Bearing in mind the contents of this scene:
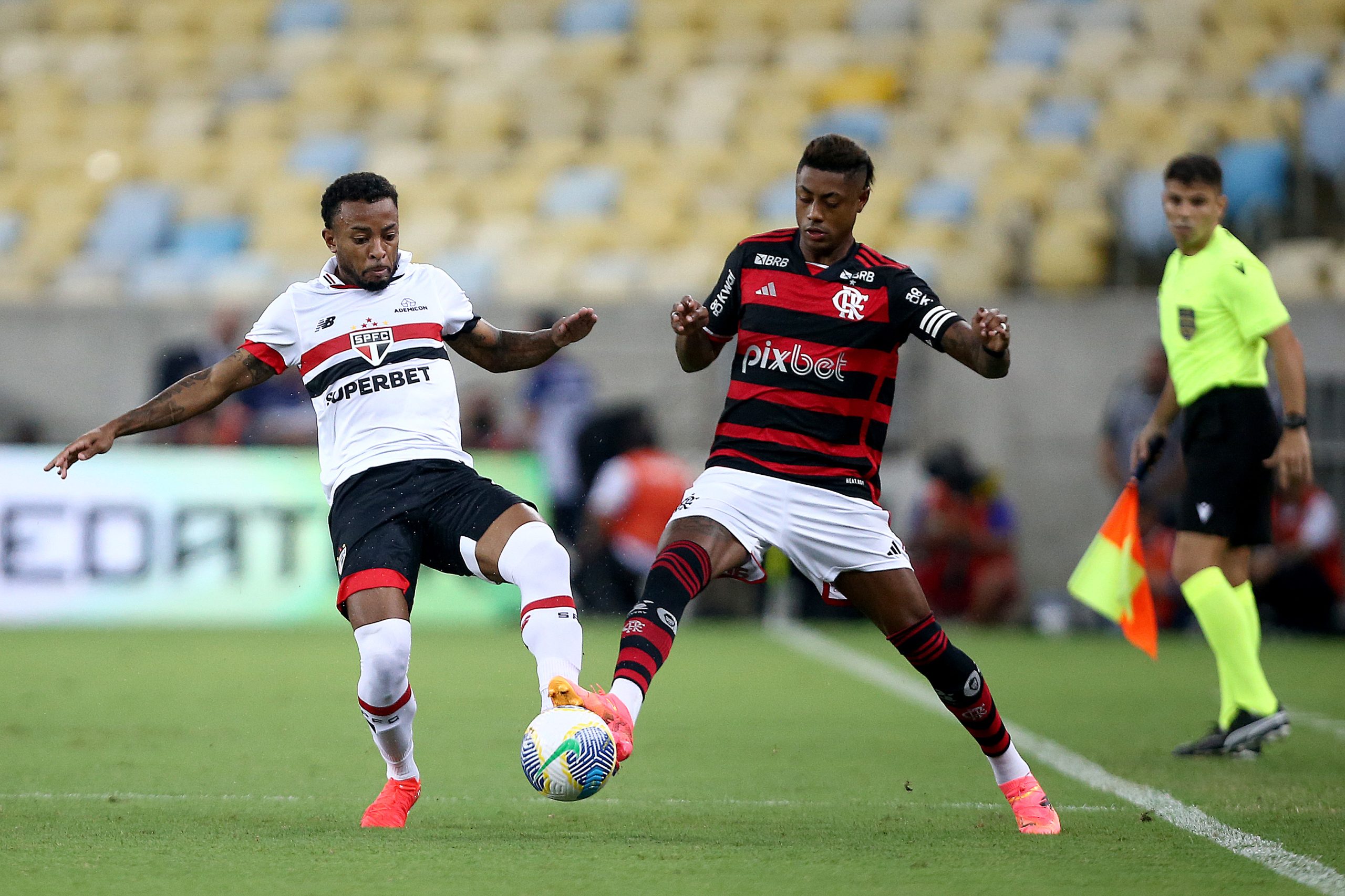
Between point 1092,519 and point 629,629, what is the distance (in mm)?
11032

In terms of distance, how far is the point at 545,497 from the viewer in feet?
45.2

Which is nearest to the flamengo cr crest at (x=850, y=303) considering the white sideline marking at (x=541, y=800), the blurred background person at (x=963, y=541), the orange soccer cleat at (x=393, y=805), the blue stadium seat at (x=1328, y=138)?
the white sideline marking at (x=541, y=800)

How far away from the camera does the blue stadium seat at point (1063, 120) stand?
57.7 ft

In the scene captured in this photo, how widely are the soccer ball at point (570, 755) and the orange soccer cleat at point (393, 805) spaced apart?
0.77m

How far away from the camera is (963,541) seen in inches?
554

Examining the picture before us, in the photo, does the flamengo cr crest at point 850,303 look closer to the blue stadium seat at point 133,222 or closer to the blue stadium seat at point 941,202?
the blue stadium seat at point 941,202

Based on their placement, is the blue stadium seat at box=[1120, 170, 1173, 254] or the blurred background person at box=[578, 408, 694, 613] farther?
the blue stadium seat at box=[1120, 170, 1173, 254]

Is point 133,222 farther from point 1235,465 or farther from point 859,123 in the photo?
point 1235,465

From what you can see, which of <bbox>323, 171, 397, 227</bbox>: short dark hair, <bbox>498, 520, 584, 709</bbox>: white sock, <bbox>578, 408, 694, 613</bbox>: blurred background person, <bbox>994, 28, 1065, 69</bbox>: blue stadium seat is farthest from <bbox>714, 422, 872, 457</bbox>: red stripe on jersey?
A: <bbox>994, 28, 1065, 69</bbox>: blue stadium seat

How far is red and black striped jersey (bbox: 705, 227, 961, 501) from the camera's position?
204 inches

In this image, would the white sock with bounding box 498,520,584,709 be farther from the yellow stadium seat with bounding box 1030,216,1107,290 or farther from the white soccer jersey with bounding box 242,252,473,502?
the yellow stadium seat with bounding box 1030,216,1107,290

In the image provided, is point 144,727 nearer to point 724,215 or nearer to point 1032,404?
point 1032,404

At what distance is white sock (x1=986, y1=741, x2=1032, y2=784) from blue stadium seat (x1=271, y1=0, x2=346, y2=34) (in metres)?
17.6

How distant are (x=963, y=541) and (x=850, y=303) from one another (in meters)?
9.11
